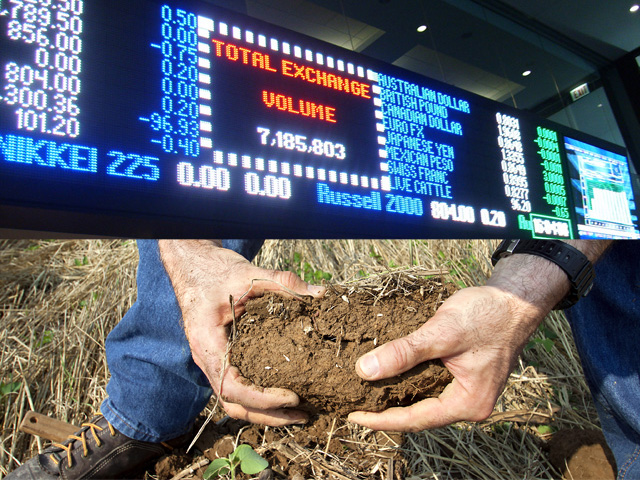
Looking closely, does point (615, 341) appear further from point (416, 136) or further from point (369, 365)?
point (369, 365)

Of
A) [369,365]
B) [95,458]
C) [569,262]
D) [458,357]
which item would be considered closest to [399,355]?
[369,365]

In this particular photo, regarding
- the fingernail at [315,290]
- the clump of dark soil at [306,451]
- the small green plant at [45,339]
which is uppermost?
the fingernail at [315,290]

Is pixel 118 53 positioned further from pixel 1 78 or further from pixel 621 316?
pixel 621 316

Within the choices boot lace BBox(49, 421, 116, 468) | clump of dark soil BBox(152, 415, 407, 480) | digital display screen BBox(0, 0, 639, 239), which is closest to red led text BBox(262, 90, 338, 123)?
digital display screen BBox(0, 0, 639, 239)

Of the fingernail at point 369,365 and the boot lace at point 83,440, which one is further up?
the fingernail at point 369,365

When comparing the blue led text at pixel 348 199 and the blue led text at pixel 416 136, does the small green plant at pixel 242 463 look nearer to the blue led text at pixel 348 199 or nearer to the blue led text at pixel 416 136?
the blue led text at pixel 348 199

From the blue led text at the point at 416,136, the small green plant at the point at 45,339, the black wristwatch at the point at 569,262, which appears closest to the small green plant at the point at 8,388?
the small green plant at the point at 45,339
